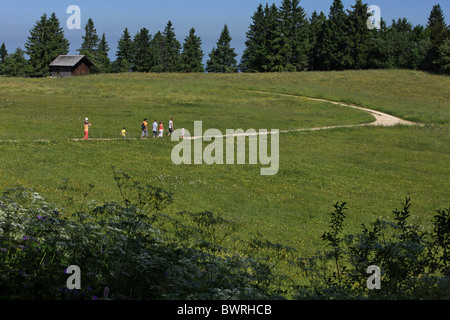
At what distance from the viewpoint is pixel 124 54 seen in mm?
134625

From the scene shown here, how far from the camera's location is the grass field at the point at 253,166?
22781mm

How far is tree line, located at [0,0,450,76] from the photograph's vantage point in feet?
381

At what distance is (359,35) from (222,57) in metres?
42.5

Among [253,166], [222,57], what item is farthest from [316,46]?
[253,166]

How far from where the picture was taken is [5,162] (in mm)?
26453

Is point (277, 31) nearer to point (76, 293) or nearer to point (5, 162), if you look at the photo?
point (5, 162)

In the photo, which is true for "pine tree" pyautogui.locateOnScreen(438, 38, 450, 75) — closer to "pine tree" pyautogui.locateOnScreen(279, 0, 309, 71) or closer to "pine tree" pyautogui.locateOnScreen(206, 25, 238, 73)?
"pine tree" pyautogui.locateOnScreen(279, 0, 309, 71)

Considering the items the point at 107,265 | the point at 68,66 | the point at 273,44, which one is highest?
the point at 273,44

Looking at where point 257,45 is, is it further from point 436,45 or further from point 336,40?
point 436,45

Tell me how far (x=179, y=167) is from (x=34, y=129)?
16.2 meters

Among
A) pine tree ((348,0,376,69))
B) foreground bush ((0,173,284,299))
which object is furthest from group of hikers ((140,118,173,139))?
pine tree ((348,0,376,69))

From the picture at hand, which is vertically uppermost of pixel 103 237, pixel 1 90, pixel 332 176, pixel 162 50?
pixel 162 50

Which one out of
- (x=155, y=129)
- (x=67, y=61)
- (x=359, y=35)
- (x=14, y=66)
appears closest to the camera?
(x=155, y=129)
